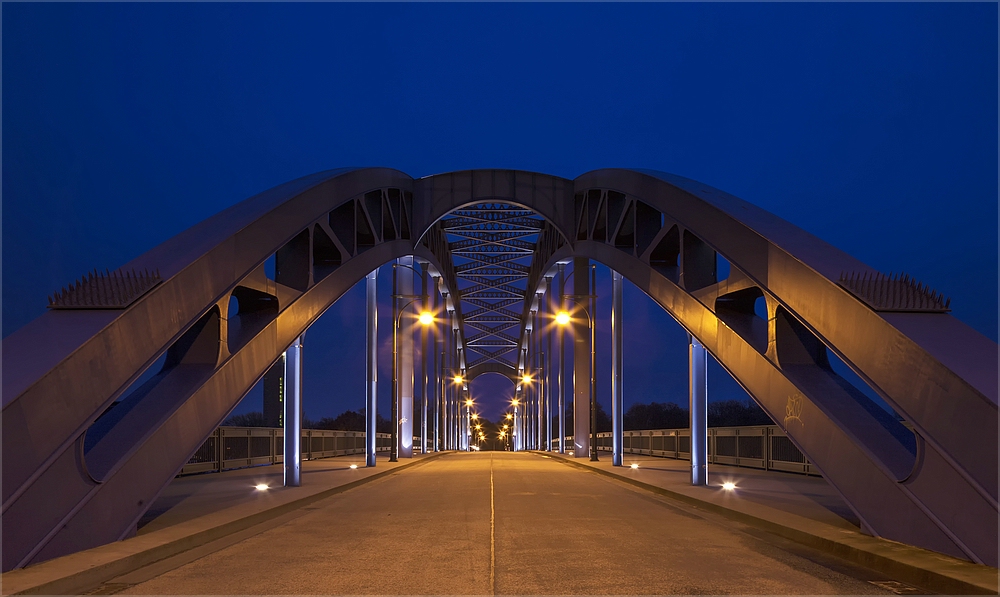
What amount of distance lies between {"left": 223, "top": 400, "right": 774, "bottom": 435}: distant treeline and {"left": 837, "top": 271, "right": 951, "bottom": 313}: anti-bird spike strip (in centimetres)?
8956

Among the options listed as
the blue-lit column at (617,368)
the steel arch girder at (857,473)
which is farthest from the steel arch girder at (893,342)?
the blue-lit column at (617,368)

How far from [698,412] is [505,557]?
10922 mm

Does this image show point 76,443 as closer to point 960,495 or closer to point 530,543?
point 530,543

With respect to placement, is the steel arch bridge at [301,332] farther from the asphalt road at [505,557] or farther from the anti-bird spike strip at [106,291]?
the asphalt road at [505,557]

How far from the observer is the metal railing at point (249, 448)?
23.5 m

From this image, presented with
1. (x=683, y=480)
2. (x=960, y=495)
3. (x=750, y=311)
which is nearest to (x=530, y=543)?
(x=960, y=495)

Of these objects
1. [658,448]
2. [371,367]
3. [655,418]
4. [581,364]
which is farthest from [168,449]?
[655,418]

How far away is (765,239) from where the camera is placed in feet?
41.2

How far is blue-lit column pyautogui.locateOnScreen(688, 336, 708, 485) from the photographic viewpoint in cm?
1831

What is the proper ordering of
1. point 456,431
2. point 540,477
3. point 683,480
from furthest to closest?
point 456,431 < point 540,477 < point 683,480

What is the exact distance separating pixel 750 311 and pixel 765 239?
333cm

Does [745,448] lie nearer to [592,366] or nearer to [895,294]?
[592,366]

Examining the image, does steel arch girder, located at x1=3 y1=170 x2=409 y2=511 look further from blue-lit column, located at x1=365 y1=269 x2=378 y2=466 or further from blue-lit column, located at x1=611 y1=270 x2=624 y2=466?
blue-lit column, located at x1=611 y1=270 x2=624 y2=466

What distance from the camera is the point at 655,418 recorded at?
465ft
